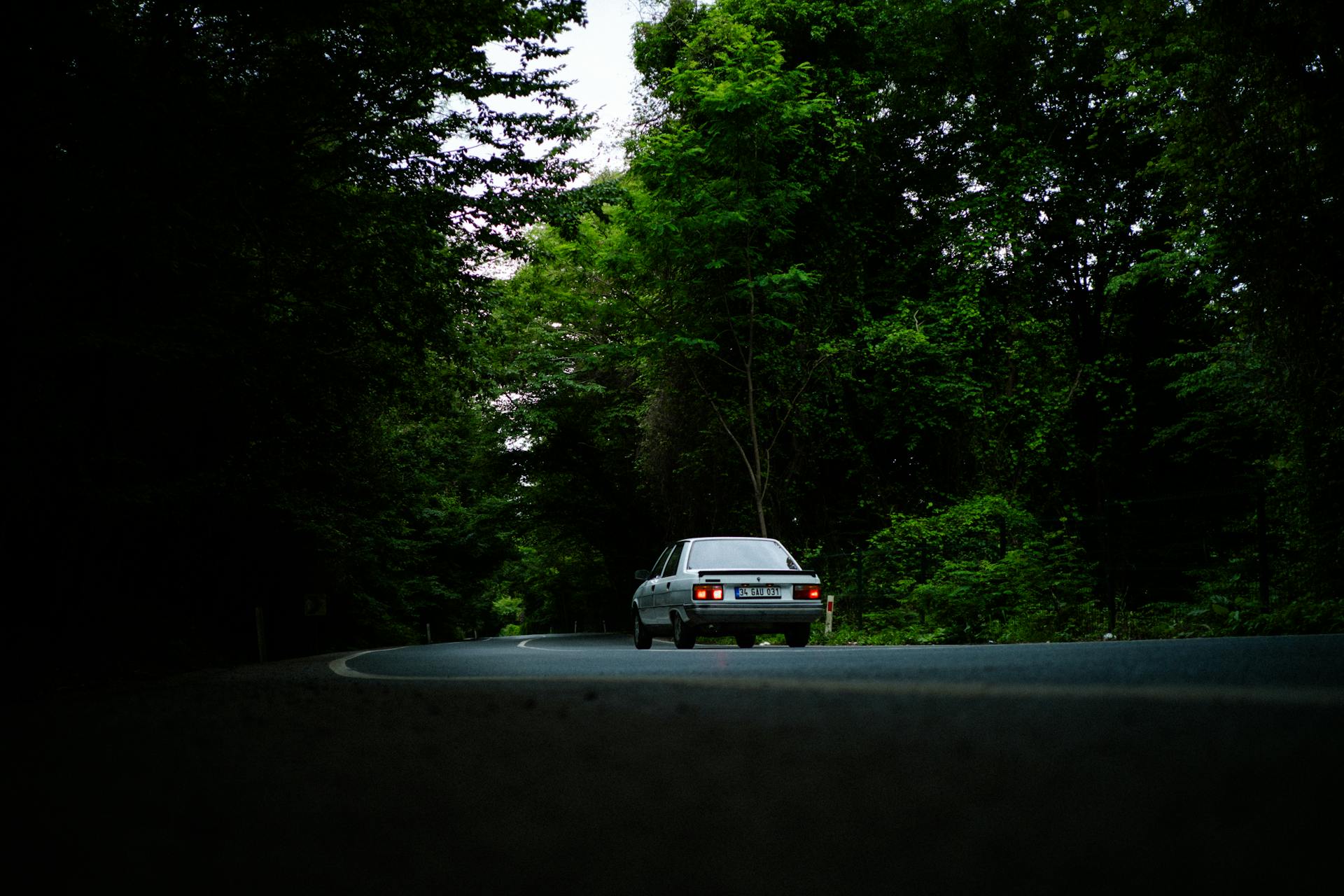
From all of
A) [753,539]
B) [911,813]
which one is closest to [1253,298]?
[753,539]

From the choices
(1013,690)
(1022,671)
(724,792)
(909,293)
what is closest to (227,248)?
(1022,671)

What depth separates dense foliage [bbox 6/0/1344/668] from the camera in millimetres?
11969

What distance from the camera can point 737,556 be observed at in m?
16.2

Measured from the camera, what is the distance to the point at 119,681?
11445 millimetres

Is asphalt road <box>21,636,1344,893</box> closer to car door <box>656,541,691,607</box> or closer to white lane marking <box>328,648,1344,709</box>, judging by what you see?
white lane marking <box>328,648,1344,709</box>

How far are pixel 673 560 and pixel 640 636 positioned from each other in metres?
2.13

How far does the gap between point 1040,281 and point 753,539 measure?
1455 cm

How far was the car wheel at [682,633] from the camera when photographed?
50.5ft

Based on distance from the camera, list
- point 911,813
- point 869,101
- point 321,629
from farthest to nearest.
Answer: point 321,629, point 869,101, point 911,813

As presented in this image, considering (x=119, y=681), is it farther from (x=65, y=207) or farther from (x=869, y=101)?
(x=869, y=101)

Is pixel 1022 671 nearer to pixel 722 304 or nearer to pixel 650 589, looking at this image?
pixel 650 589

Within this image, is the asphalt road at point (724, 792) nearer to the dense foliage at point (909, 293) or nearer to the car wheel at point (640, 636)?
the car wheel at point (640, 636)

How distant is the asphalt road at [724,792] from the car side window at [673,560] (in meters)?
11.3

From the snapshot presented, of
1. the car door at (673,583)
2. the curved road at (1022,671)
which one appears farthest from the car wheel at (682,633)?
the curved road at (1022,671)
